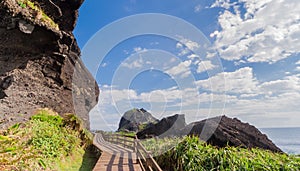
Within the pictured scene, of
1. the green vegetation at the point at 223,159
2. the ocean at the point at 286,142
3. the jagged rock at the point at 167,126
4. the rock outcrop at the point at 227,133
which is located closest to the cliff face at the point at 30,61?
the green vegetation at the point at 223,159

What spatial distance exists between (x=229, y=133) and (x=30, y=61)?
45.2 ft

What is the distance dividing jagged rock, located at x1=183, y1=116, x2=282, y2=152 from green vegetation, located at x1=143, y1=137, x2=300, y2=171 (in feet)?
23.7

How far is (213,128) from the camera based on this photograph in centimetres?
1499

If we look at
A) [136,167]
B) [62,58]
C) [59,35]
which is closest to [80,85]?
[62,58]

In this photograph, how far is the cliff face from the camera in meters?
10.9

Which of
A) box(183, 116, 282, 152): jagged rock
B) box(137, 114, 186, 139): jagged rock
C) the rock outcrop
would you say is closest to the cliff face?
box(137, 114, 186, 139): jagged rock

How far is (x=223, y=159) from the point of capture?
5520mm

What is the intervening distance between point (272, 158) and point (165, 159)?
12.3 feet

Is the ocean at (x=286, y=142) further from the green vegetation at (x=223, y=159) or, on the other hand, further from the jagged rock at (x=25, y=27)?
the jagged rock at (x=25, y=27)

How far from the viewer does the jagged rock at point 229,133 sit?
45.5ft

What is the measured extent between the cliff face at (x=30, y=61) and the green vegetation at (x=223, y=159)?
695 centimetres

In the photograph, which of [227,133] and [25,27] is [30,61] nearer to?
[25,27]

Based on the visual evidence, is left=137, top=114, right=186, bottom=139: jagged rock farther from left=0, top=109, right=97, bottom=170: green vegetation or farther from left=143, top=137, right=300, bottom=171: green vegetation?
left=143, top=137, right=300, bottom=171: green vegetation

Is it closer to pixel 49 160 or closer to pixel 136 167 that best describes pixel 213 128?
pixel 136 167
